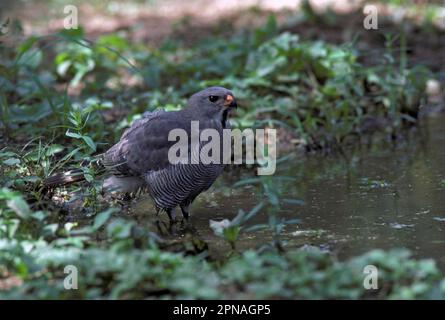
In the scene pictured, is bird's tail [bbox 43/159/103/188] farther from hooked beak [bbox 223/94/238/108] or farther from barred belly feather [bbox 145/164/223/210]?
hooked beak [bbox 223/94/238/108]

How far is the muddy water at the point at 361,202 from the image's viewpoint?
498cm

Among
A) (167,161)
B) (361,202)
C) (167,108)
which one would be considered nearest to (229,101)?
(167,161)

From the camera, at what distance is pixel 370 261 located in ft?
12.5

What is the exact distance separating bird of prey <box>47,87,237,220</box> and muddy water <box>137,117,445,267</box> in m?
0.26

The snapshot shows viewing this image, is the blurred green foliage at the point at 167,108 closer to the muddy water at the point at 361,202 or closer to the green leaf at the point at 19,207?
the green leaf at the point at 19,207

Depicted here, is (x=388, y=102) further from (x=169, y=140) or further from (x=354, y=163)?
(x=169, y=140)

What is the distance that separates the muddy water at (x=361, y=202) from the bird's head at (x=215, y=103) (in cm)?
68

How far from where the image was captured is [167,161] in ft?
18.2

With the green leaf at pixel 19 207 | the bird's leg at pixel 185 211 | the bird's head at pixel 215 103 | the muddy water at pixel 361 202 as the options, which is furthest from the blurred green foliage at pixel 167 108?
the bird's head at pixel 215 103

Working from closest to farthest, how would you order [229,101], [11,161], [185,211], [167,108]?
[11,161], [229,101], [185,211], [167,108]

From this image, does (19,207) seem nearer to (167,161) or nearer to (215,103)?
(167,161)

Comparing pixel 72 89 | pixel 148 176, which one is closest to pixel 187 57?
pixel 72 89

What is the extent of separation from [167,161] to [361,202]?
134cm
